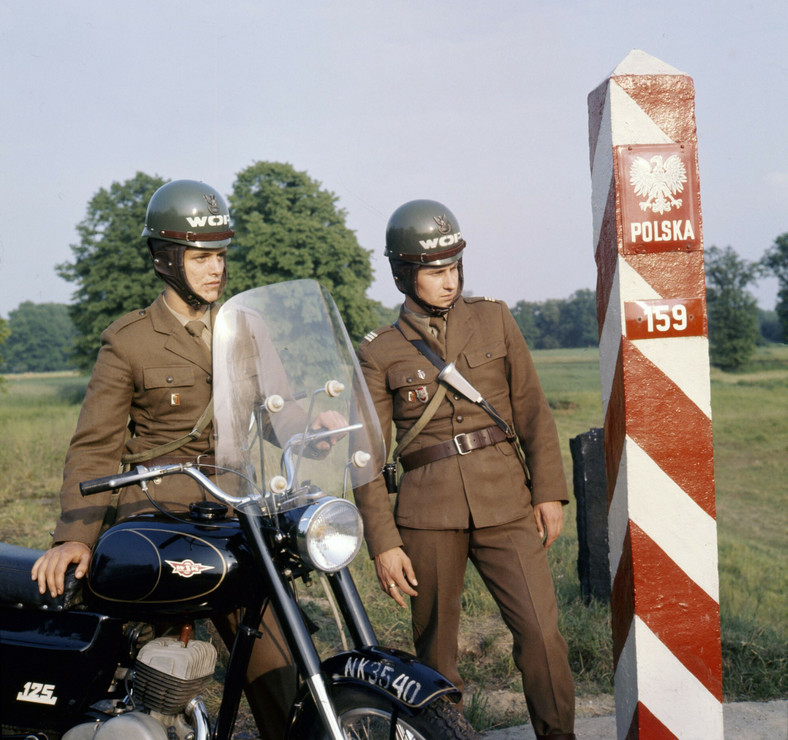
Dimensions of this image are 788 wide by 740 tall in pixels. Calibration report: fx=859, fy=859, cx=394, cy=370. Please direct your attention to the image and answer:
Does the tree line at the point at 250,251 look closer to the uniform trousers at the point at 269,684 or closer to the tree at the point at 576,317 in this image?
the tree at the point at 576,317

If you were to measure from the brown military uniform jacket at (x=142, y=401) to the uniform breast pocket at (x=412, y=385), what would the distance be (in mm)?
730

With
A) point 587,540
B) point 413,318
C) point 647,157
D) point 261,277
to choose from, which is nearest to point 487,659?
point 587,540

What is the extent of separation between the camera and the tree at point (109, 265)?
128 ft

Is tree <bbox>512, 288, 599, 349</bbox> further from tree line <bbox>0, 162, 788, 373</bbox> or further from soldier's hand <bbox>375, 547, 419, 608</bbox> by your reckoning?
soldier's hand <bbox>375, 547, 419, 608</bbox>

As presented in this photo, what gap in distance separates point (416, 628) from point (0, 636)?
4.94 feet

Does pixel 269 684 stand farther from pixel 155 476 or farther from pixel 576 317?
pixel 576 317

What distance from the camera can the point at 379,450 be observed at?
259 centimetres

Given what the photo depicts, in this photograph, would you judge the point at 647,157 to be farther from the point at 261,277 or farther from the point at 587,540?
the point at 261,277

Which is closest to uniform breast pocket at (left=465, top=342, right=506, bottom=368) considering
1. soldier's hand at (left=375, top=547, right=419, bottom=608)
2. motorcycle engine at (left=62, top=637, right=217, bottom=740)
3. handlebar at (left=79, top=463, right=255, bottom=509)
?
soldier's hand at (left=375, top=547, right=419, bottom=608)

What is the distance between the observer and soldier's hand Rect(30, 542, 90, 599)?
275cm

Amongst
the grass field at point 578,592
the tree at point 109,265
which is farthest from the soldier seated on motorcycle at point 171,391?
the tree at point 109,265

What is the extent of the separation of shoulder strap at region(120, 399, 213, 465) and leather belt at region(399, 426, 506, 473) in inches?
32.8

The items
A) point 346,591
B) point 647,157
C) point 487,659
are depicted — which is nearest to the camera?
point 647,157

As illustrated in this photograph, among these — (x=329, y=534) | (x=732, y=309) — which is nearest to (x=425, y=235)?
(x=329, y=534)
